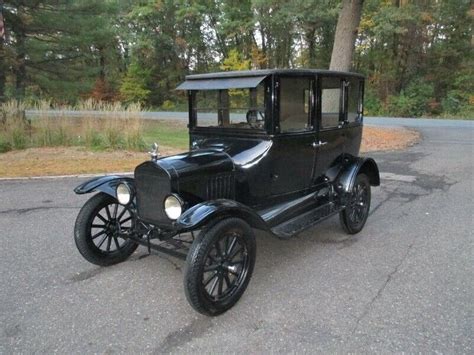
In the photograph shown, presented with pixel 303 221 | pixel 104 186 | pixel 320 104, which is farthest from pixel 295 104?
pixel 104 186

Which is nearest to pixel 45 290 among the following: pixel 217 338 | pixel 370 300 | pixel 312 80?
pixel 217 338

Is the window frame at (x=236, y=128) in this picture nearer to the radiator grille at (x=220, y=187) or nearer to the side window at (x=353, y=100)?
the radiator grille at (x=220, y=187)

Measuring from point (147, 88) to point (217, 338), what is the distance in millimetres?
30488

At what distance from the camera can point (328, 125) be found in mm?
4320

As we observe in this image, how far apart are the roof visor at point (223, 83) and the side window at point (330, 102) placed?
3.11ft

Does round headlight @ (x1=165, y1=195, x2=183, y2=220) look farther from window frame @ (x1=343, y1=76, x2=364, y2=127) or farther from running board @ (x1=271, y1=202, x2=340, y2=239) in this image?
window frame @ (x1=343, y1=76, x2=364, y2=127)

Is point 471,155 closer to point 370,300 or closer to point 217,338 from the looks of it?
point 370,300

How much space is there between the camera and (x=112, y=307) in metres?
2.98

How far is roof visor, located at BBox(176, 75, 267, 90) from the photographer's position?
3.50 m

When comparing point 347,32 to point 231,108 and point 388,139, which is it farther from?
point 231,108

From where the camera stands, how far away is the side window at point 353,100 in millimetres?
4617

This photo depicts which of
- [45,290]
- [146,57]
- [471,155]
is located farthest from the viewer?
[146,57]

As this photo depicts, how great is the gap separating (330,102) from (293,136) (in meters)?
1.06

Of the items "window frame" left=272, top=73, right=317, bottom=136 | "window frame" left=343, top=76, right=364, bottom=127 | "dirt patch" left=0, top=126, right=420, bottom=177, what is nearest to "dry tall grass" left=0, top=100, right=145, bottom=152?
"dirt patch" left=0, top=126, right=420, bottom=177
